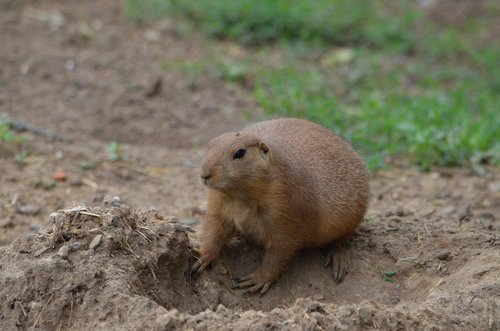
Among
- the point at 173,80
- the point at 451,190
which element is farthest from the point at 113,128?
the point at 451,190

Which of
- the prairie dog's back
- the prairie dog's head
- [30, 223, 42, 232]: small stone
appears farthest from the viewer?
[30, 223, 42, 232]: small stone

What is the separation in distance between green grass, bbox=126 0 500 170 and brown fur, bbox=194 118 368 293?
2061 millimetres

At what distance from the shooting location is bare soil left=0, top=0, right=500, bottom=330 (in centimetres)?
387

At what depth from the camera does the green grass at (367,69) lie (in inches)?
301

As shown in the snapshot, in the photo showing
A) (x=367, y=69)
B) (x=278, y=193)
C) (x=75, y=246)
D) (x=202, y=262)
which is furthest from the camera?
(x=367, y=69)

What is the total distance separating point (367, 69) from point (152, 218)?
6056 millimetres

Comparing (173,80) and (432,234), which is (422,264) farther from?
(173,80)

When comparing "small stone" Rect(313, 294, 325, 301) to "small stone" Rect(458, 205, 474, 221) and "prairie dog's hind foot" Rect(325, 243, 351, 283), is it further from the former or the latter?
"small stone" Rect(458, 205, 474, 221)

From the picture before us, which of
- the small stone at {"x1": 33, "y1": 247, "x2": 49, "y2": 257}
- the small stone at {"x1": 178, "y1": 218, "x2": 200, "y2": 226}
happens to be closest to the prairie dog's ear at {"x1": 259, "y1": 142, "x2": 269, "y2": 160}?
the small stone at {"x1": 33, "y1": 247, "x2": 49, "y2": 257}

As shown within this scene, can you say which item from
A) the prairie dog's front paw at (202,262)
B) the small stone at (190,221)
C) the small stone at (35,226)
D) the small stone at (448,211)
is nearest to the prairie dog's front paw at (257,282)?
the prairie dog's front paw at (202,262)

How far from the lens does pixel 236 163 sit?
4.34 meters

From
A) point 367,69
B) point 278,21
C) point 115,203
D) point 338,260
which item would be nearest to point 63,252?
point 115,203

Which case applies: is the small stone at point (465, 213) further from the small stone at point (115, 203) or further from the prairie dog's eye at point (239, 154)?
the small stone at point (115, 203)

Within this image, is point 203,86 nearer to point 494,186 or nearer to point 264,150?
point 494,186
